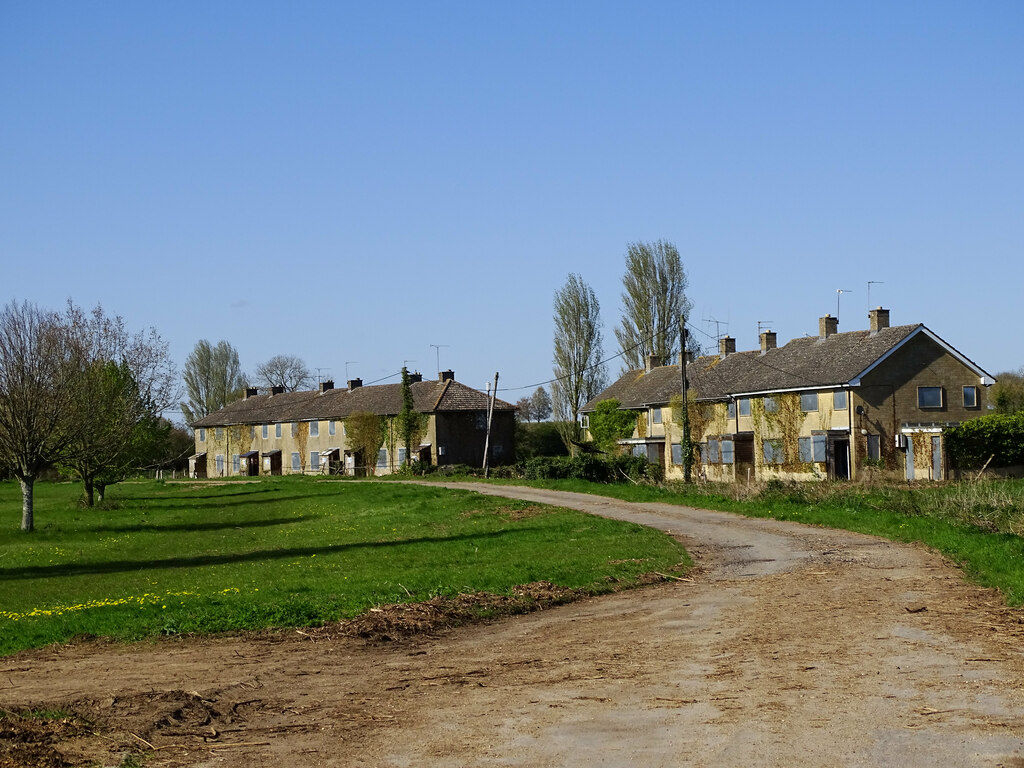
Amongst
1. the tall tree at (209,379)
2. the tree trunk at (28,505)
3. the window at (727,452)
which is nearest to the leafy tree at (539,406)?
the tall tree at (209,379)

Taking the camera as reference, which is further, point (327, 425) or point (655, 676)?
point (327, 425)

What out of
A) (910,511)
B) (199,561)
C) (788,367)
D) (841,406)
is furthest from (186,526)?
(788,367)

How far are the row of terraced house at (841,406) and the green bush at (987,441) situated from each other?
0.86m

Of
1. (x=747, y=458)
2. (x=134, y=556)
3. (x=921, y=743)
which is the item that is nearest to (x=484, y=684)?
(x=921, y=743)

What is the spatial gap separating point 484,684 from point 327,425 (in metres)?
73.5

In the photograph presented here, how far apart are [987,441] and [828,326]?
39.3 feet

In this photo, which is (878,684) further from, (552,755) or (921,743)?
(552,755)

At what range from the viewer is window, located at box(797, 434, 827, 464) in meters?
53.2

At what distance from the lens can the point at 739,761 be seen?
7512 mm

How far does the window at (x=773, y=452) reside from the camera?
183 feet

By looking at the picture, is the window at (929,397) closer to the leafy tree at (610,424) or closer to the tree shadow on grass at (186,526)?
the leafy tree at (610,424)

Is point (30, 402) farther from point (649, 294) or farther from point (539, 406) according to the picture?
→ point (539, 406)

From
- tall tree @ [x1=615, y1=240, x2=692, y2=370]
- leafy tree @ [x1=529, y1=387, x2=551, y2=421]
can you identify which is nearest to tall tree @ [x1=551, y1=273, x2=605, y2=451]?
tall tree @ [x1=615, y1=240, x2=692, y2=370]

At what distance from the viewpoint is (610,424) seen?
2739 inches
